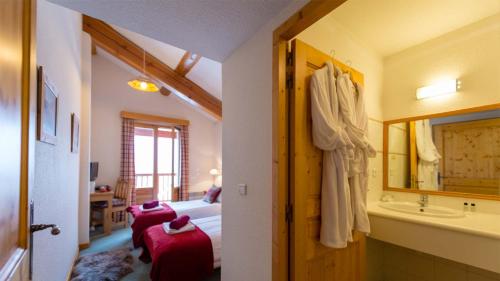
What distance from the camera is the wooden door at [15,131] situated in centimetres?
56

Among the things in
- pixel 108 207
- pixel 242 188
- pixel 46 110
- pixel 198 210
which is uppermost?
pixel 46 110

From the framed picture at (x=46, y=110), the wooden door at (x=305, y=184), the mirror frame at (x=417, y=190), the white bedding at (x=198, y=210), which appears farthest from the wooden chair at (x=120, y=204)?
the mirror frame at (x=417, y=190)

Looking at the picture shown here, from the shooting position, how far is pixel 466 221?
1.48m

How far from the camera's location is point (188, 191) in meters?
5.56

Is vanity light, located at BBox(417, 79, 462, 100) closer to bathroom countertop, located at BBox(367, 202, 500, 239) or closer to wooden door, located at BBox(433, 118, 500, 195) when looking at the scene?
wooden door, located at BBox(433, 118, 500, 195)

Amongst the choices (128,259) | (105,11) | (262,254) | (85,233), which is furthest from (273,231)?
(85,233)

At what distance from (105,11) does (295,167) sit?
1.50 meters

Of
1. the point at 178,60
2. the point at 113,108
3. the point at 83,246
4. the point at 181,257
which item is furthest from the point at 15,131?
the point at 113,108

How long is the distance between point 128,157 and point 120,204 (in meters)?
1.11

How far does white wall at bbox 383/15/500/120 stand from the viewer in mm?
1657

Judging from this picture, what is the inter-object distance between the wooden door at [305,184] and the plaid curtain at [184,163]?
463 cm

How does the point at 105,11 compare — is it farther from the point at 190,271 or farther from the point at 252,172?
the point at 190,271

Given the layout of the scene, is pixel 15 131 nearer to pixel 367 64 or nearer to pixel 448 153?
pixel 367 64

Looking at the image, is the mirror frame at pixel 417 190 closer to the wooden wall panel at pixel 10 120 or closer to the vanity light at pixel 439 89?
the vanity light at pixel 439 89
